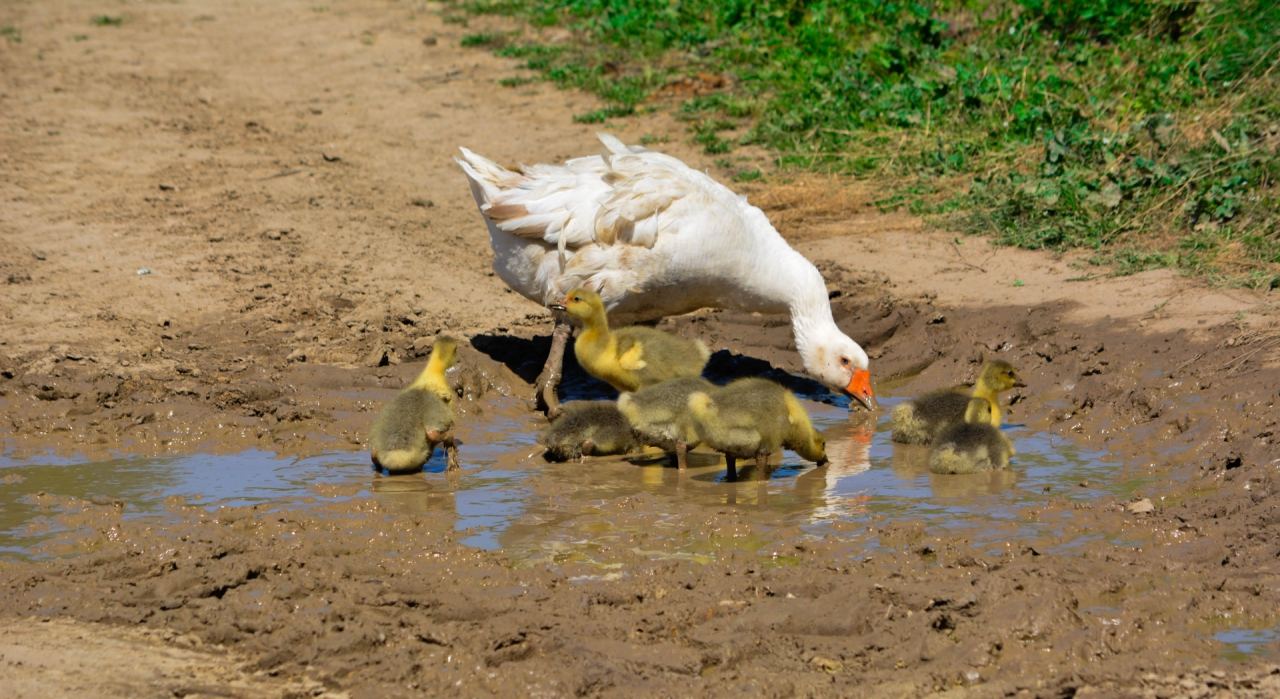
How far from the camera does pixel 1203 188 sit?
9.16 metres

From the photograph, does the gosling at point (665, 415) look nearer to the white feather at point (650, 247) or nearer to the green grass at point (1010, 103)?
the white feather at point (650, 247)

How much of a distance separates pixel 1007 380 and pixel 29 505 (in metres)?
5.09

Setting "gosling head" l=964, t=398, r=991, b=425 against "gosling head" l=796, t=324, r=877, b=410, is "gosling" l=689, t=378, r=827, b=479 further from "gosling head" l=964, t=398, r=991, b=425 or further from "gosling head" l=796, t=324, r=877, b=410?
"gosling head" l=796, t=324, r=877, b=410

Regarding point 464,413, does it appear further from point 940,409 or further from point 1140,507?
point 1140,507

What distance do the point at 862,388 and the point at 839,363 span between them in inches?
8.5

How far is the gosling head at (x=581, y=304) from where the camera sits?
22.9 feet

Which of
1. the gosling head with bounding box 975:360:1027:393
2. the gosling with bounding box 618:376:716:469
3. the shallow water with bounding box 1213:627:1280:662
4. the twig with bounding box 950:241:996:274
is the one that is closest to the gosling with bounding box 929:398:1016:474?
the gosling head with bounding box 975:360:1027:393

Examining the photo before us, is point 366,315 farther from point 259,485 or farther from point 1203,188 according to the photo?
point 1203,188

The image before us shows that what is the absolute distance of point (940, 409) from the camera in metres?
6.56

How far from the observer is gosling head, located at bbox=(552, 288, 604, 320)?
6973 millimetres

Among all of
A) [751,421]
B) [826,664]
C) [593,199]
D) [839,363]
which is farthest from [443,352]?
[826,664]

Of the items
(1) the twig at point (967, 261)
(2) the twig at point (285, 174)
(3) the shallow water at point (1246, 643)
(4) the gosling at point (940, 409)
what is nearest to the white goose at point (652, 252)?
(4) the gosling at point (940, 409)

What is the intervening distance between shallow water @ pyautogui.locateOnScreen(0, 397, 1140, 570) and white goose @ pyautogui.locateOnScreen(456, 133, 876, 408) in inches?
40.3

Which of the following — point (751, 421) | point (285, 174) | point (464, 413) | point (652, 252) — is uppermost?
point (652, 252)
